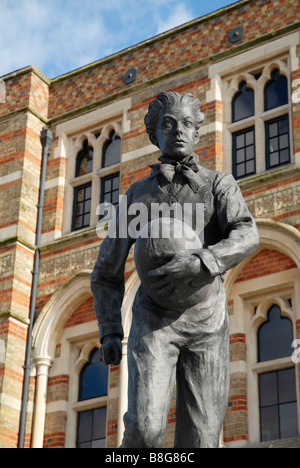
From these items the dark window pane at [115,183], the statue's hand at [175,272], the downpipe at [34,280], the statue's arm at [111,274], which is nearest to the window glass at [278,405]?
the downpipe at [34,280]

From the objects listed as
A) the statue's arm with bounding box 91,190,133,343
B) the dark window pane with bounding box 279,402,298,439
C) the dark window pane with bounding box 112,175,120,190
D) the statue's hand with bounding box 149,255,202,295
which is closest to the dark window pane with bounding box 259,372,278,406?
the dark window pane with bounding box 279,402,298,439

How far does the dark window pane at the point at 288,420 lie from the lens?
10547 millimetres

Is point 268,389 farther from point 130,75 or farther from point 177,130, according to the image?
point 177,130

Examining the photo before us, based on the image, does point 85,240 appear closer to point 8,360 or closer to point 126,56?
point 8,360

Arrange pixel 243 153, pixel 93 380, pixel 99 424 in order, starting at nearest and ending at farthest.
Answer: pixel 99 424
pixel 93 380
pixel 243 153

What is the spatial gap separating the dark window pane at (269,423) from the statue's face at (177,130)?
7.30 m

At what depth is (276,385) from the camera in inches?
429

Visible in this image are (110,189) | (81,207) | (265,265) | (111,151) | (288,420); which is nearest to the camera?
(288,420)

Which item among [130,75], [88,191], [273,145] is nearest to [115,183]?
[88,191]

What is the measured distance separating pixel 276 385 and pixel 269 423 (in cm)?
48

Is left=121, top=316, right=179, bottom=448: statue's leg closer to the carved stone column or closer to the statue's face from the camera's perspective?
the statue's face

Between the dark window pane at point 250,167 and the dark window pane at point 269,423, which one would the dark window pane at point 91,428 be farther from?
the dark window pane at point 250,167

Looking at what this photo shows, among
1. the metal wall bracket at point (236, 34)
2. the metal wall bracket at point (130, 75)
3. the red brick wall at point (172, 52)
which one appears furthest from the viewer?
the metal wall bracket at point (130, 75)
